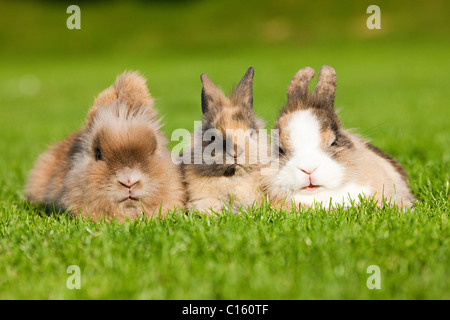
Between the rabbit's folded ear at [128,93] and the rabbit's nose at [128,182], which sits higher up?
the rabbit's folded ear at [128,93]

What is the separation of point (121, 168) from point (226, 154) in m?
0.75

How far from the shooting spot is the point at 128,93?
461 cm

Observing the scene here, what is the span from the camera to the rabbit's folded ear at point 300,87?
4.26 m

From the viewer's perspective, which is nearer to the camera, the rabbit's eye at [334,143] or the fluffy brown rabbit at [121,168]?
the fluffy brown rabbit at [121,168]

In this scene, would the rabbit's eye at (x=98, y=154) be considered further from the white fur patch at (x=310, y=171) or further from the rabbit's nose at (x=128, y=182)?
the white fur patch at (x=310, y=171)

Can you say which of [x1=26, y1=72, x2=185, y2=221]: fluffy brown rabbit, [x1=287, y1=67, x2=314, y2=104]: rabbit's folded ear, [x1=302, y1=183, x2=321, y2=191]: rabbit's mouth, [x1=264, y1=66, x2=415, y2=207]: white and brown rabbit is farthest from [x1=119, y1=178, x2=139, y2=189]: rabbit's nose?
[x1=287, y1=67, x2=314, y2=104]: rabbit's folded ear

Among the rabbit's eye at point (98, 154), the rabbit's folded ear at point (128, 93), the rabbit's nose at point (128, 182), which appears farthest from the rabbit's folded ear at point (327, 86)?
the rabbit's eye at point (98, 154)

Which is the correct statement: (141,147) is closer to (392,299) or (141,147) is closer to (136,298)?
(136,298)

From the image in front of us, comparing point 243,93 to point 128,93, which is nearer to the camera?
point 243,93

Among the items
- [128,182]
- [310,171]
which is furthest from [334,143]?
[128,182]

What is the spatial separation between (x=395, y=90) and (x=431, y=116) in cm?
586

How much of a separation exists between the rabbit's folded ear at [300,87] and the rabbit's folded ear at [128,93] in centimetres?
117

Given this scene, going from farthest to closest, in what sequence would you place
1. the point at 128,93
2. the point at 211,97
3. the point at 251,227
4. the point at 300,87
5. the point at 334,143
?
the point at 128,93 < the point at 300,87 < the point at 211,97 < the point at 334,143 < the point at 251,227

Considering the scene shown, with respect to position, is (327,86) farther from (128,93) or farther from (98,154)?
(98,154)
